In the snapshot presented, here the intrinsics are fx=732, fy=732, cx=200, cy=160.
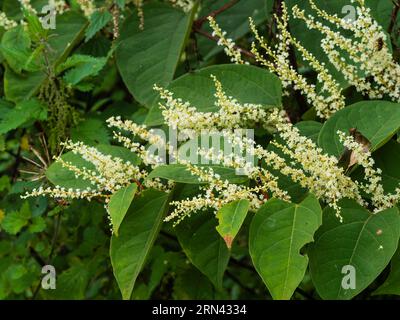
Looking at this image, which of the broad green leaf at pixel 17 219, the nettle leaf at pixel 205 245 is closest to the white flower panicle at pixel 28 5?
the broad green leaf at pixel 17 219

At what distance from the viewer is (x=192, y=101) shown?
1.92 m

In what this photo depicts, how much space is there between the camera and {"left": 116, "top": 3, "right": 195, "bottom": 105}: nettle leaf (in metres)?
2.22

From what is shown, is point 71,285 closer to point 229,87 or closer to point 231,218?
point 229,87

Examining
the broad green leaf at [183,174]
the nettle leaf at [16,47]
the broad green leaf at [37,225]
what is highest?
the nettle leaf at [16,47]

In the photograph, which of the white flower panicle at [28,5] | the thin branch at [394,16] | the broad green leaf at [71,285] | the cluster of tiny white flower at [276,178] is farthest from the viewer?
the broad green leaf at [71,285]

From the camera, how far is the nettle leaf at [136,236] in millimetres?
1721

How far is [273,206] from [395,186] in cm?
32

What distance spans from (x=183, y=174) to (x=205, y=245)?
217 millimetres

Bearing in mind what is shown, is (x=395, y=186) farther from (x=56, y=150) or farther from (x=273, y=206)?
(x=56, y=150)

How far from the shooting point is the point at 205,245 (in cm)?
179

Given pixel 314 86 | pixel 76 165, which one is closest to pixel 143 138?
pixel 76 165

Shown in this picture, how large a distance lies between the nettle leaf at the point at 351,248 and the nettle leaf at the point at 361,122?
152 mm

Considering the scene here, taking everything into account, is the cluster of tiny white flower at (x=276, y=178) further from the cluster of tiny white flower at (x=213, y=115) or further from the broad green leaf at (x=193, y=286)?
the broad green leaf at (x=193, y=286)
